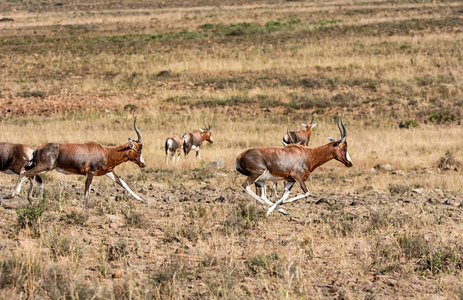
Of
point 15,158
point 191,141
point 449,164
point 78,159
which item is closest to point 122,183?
point 78,159

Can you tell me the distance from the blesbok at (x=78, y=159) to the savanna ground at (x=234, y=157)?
629mm

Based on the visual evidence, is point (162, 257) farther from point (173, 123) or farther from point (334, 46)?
point (334, 46)

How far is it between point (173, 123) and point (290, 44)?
2126 cm

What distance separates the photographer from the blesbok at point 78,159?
10727 millimetres

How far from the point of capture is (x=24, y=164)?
10977 millimetres

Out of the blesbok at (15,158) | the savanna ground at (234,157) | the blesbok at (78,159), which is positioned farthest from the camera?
the blesbok at (15,158)

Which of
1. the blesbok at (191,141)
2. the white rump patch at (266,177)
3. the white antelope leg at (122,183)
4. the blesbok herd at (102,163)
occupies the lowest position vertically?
the blesbok at (191,141)

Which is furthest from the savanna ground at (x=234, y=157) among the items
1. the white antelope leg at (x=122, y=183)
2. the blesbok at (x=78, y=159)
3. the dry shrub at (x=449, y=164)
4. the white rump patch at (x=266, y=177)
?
the blesbok at (x=78, y=159)

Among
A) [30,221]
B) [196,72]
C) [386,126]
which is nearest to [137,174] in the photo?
[30,221]

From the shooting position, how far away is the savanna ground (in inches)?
299

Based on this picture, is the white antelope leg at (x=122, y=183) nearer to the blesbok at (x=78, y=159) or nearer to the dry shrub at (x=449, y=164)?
the blesbok at (x=78, y=159)

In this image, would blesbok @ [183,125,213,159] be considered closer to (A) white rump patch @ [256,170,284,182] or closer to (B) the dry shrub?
(B) the dry shrub

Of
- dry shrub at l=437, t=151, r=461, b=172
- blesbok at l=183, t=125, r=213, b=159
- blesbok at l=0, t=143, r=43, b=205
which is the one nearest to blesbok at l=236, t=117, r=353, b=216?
blesbok at l=0, t=143, r=43, b=205

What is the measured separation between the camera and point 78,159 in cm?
1101
